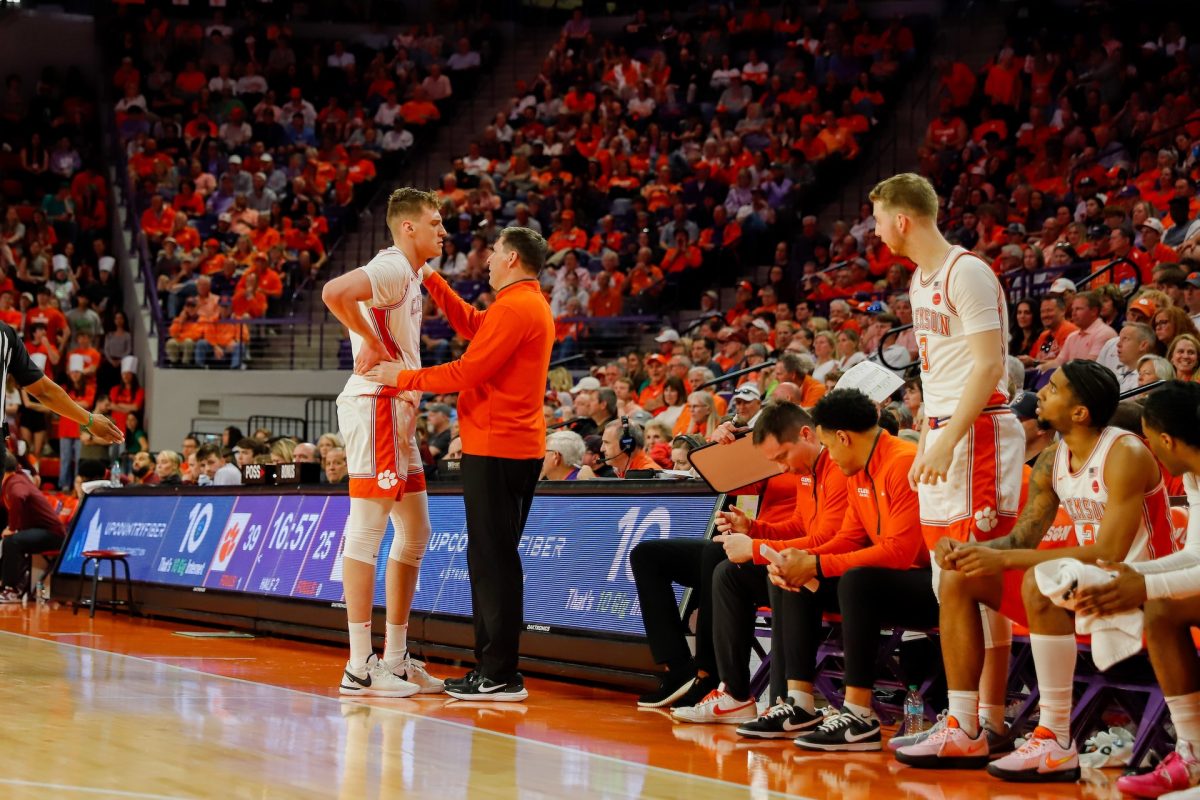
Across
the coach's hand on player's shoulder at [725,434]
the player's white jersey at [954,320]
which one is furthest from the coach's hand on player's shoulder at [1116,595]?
the coach's hand on player's shoulder at [725,434]

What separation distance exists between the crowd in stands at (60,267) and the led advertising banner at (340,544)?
19.1ft

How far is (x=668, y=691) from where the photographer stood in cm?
611

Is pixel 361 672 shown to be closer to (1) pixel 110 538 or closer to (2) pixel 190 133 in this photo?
(1) pixel 110 538

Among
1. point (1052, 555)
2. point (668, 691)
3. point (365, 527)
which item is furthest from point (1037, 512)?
point (365, 527)

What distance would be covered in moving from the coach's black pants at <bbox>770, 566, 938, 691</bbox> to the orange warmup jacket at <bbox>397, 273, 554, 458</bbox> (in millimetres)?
1543

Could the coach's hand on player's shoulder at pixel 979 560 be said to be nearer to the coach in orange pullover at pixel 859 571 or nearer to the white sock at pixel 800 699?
the coach in orange pullover at pixel 859 571

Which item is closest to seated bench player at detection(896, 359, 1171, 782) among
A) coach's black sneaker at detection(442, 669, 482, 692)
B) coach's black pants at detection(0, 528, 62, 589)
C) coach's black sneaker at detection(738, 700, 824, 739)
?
coach's black sneaker at detection(738, 700, 824, 739)

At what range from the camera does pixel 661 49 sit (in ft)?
70.4

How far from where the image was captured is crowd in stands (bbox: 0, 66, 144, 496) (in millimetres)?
18391

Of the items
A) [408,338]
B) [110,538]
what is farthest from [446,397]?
[408,338]

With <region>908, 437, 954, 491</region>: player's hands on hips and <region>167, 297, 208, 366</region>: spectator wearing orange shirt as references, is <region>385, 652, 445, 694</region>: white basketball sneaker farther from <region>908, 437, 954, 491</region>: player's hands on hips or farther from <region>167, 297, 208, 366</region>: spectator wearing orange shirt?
<region>167, 297, 208, 366</region>: spectator wearing orange shirt

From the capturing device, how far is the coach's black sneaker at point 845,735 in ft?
16.4

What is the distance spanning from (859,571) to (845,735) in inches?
22.7

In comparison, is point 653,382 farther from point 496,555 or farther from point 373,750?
point 373,750
